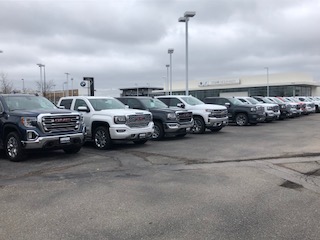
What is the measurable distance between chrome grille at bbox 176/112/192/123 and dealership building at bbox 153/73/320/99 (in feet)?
196

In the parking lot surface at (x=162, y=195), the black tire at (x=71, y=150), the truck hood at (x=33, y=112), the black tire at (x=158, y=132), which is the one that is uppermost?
the truck hood at (x=33, y=112)

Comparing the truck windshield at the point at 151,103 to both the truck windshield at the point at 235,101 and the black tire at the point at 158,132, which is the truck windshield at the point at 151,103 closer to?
the black tire at the point at 158,132

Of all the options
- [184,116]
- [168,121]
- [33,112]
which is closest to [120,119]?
[33,112]

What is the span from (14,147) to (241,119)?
1464 cm

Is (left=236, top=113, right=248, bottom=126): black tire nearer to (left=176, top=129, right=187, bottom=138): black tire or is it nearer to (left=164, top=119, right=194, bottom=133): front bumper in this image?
(left=176, top=129, right=187, bottom=138): black tire

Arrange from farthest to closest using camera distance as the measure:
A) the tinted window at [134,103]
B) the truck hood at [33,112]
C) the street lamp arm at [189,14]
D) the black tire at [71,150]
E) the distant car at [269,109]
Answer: the distant car at [269,109]
the street lamp arm at [189,14]
the tinted window at [134,103]
the black tire at [71,150]
the truck hood at [33,112]

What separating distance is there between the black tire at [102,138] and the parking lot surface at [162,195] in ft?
2.95

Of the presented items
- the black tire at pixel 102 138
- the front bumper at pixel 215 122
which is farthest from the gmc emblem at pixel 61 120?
the front bumper at pixel 215 122

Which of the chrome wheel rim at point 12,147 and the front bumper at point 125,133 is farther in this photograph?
the front bumper at point 125,133

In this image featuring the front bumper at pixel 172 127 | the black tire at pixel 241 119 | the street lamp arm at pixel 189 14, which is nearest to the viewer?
the front bumper at pixel 172 127

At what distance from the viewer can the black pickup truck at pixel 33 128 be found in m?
9.66

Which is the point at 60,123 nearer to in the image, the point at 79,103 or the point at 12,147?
the point at 12,147

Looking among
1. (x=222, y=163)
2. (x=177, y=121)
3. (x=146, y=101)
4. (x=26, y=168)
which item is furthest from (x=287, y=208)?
(x=146, y=101)

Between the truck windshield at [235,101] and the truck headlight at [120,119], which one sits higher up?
the truck windshield at [235,101]
